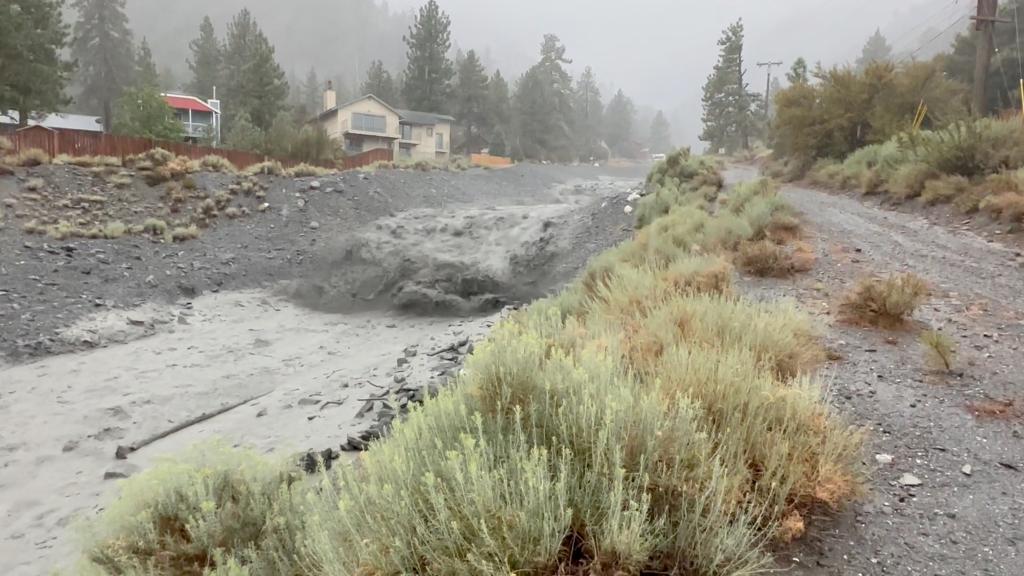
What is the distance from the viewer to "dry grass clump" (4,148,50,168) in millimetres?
19453

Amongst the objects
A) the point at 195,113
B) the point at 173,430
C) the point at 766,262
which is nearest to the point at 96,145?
the point at 173,430

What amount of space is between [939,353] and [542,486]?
13.4 feet

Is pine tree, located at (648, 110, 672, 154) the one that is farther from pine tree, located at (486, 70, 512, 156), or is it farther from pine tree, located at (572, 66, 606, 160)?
pine tree, located at (486, 70, 512, 156)

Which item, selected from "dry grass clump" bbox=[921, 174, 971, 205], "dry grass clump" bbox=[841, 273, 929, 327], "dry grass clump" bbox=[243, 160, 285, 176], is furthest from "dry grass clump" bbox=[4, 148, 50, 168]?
"dry grass clump" bbox=[921, 174, 971, 205]

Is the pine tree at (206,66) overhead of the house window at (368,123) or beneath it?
overhead

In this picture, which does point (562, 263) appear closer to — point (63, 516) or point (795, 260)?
point (795, 260)

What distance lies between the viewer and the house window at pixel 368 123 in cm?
5481

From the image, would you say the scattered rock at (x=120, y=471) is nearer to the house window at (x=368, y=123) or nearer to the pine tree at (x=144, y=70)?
the house window at (x=368, y=123)

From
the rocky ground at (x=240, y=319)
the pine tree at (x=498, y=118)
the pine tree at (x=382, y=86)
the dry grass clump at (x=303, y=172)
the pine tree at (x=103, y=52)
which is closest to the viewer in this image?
the rocky ground at (x=240, y=319)

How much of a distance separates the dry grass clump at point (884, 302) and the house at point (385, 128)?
47462 millimetres

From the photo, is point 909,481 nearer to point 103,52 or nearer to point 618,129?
point 103,52

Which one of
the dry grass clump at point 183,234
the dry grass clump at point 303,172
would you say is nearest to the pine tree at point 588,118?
the dry grass clump at point 303,172

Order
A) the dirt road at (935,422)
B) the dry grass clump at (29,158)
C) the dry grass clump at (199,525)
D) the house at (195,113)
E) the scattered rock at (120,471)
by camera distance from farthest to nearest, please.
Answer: the house at (195,113) → the dry grass clump at (29,158) → the scattered rock at (120,471) → the dry grass clump at (199,525) → the dirt road at (935,422)

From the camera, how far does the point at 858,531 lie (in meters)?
2.88
